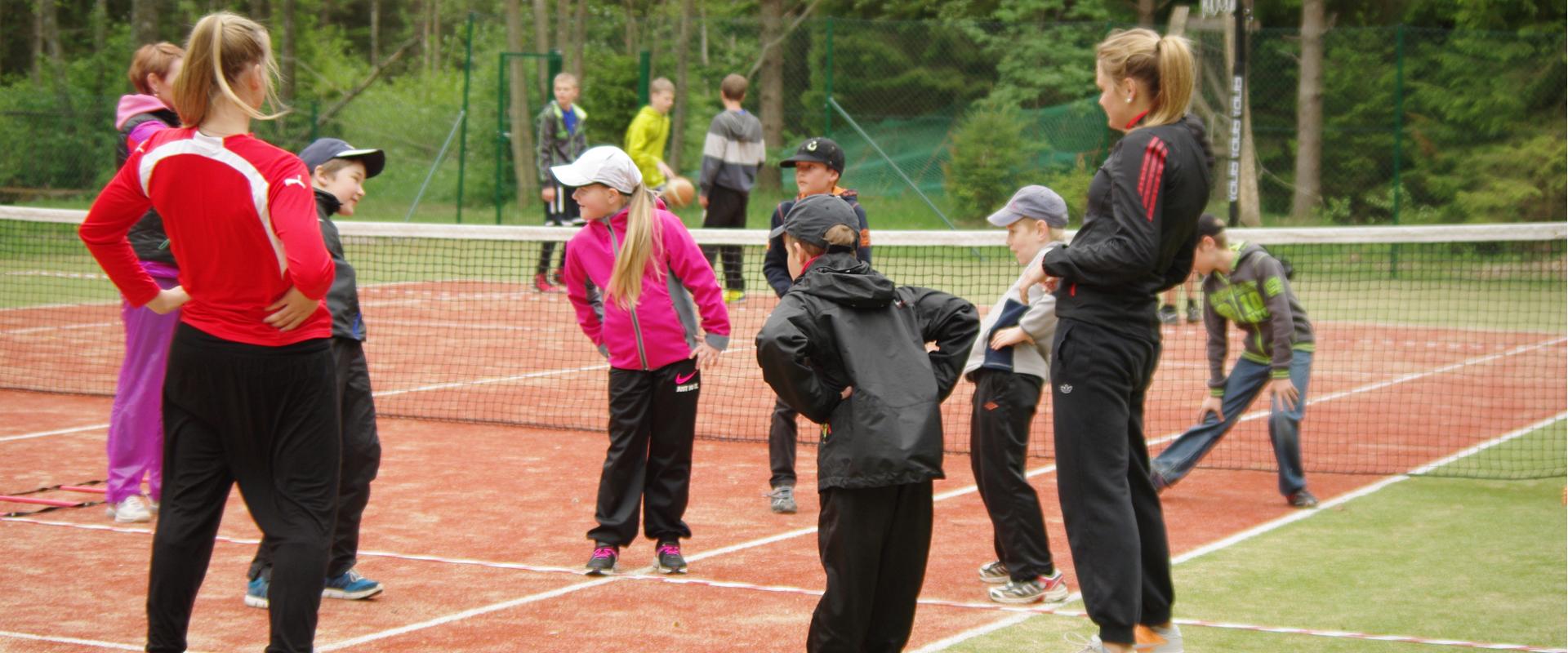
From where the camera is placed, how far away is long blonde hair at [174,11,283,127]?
388cm

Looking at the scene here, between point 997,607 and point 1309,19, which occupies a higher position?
point 1309,19

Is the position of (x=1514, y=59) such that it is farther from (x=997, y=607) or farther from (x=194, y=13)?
(x=194, y=13)

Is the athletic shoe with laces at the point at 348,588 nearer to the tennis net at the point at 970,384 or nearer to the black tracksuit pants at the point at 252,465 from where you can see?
the black tracksuit pants at the point at 252,465

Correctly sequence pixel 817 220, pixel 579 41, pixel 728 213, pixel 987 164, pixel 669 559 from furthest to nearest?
pixel 579 41 < pixel 987 164 < pixel 728 213 < pixel 669 559 < pixel 817 220

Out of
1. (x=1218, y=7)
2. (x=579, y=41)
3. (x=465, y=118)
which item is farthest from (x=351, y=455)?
(x=579, y=41)

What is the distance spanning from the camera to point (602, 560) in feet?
19.6

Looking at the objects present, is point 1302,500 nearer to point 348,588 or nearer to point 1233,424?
point 1233,424

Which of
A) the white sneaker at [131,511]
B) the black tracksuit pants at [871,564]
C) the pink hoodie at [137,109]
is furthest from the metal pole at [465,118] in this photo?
the black tracksuit pants at [871,564]

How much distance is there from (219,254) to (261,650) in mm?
1592

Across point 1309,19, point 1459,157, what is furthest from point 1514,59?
point 1309,19

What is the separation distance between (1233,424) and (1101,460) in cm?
342

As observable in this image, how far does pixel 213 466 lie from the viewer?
13.3 ft

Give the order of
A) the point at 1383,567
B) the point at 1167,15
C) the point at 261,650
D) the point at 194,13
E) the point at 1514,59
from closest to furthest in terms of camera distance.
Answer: the point at 261,650 → the point at 1383,567 → the point at 1514,59 → the point at 1167,15 → the point at 194,13

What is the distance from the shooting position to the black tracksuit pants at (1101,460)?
4320mm
